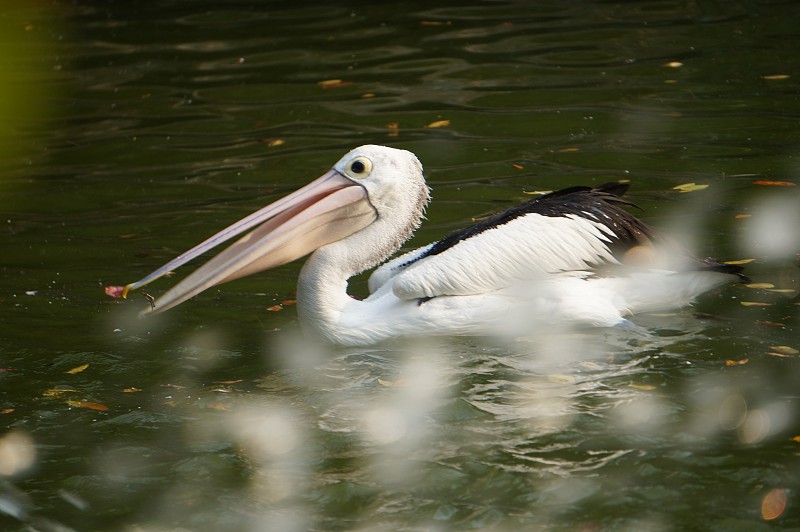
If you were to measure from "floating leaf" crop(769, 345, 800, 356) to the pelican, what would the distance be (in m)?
0.51

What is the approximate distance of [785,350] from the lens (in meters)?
4.79

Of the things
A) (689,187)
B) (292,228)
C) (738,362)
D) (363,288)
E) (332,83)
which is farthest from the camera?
(332,83)

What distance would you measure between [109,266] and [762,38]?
5686 mm

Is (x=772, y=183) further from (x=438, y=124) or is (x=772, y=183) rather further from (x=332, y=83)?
(x=332, y=83)

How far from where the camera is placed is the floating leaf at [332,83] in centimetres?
970

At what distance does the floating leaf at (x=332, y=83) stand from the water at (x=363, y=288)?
0.12ft

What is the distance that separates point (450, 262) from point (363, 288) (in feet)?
3.83

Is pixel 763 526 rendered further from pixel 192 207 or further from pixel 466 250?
pixel 192 207

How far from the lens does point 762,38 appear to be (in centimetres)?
Answer: 966

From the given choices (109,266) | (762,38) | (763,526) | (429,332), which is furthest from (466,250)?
(762,38)

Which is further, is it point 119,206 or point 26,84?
point 26,84

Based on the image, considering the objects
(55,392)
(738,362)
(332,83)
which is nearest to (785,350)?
(738,362)

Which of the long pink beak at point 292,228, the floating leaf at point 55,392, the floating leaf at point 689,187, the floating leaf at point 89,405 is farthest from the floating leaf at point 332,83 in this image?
the floating leaf at point 89,405

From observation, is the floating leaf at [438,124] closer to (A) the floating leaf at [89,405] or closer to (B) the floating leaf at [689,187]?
(B) the floating leaf at [689,187]
